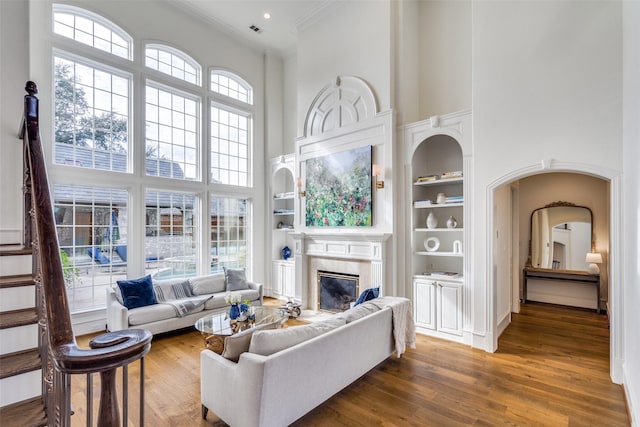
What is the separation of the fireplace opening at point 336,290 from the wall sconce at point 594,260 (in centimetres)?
408

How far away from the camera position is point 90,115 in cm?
486

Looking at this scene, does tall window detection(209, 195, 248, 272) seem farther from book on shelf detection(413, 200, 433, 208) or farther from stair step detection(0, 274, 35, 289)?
stair step detection(0, 274, 35, 289)

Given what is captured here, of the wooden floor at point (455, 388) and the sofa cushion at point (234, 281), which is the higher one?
the sofa cushion at point (234, 281)

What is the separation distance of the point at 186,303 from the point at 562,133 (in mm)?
5306

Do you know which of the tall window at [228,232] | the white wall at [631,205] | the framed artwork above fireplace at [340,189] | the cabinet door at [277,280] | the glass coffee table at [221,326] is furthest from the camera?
the cabinet door at [277,280]

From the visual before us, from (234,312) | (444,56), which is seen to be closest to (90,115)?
(234,312)

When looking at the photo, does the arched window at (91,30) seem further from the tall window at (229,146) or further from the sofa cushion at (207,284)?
the sofa cushion at (207,284)

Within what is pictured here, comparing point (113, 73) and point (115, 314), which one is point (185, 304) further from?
point (113, 73)

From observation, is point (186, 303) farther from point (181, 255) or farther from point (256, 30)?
point (256, 30)

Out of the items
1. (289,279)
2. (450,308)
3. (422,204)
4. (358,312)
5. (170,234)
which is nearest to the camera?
(358,312)

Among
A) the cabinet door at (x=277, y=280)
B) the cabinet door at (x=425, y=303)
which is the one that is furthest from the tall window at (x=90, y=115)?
the cabinet door at (x=425, y=303)

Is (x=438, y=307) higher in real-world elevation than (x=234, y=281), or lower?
lower

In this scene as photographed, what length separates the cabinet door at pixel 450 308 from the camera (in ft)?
14.2

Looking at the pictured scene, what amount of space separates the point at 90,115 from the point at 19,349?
14.2 feet
